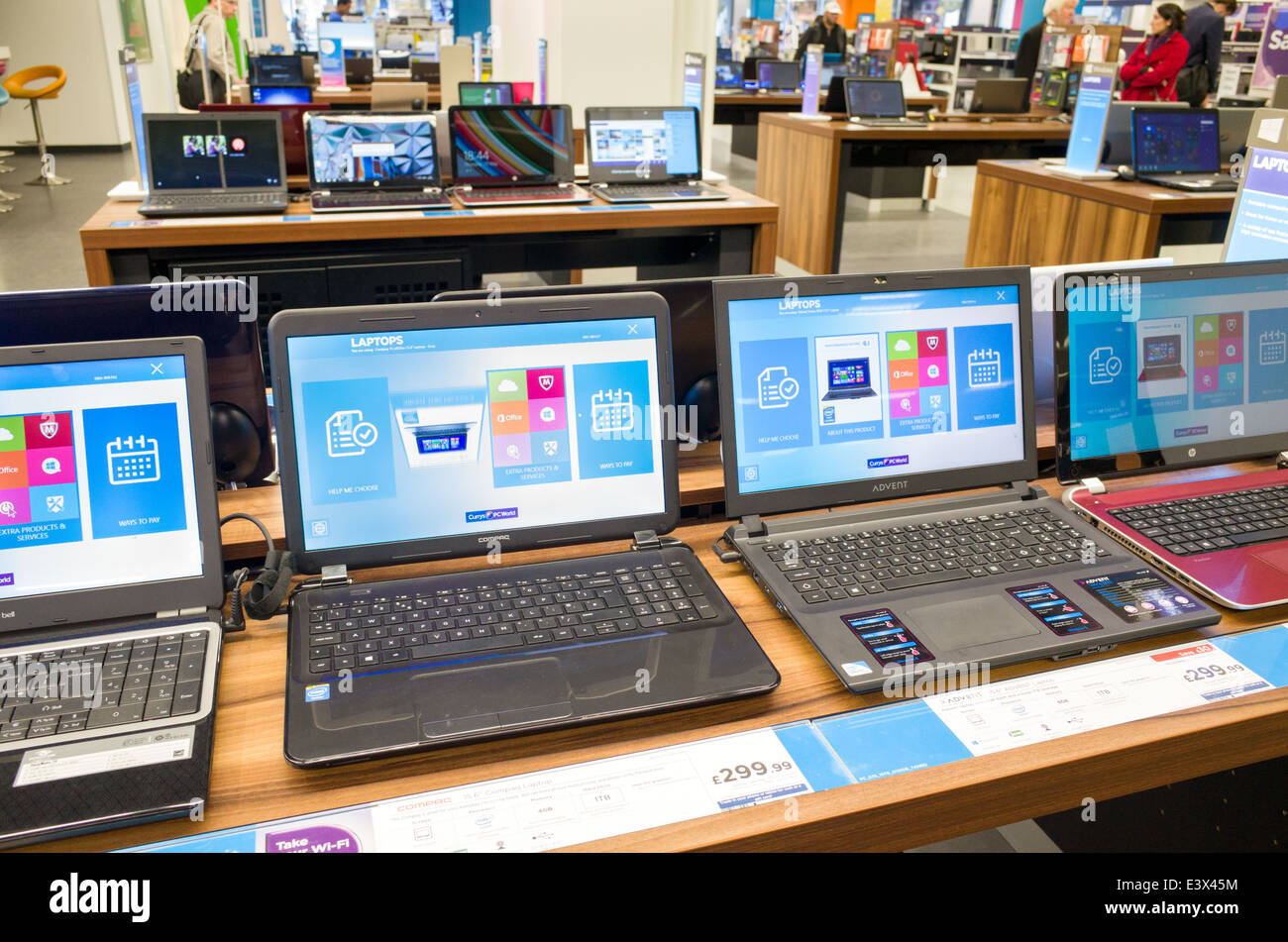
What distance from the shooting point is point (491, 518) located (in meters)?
1.13

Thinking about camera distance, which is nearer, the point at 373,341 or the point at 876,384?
the point at 373,341

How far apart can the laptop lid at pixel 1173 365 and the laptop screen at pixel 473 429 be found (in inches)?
25.9

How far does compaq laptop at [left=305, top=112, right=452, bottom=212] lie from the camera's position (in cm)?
332

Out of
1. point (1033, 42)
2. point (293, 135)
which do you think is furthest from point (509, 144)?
point (1033, 42)

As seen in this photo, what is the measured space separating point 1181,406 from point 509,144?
282cm

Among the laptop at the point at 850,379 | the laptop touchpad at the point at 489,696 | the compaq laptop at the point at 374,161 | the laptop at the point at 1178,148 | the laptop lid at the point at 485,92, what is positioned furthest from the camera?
the laptop lid at the point at 485,92

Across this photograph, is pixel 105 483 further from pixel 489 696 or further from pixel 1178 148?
pixel 1178 148

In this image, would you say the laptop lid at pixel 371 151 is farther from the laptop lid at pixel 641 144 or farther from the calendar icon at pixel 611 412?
the calendar icon at pixel 611 412

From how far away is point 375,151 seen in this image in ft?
11.2

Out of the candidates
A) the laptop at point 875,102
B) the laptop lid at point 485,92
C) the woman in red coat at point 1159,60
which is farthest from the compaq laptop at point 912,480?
the woman in red coat at point 1159,60

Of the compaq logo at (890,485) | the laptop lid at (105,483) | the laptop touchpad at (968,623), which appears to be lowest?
the laptop touchpad at (968,623)

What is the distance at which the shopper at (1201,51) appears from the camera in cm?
661
